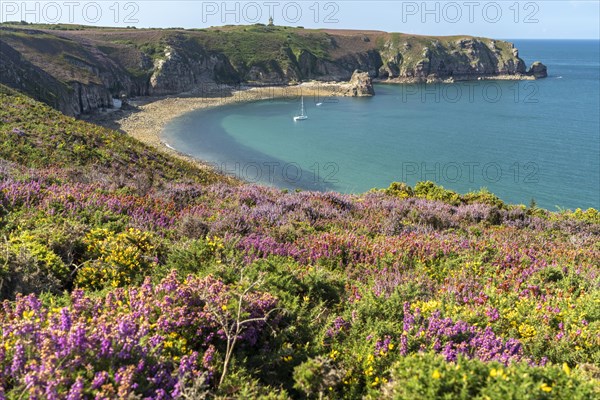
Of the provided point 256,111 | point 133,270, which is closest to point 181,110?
point 256,111

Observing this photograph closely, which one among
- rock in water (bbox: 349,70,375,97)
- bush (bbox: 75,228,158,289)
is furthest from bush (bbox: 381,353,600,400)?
rock in water (bbox: 349,70,375,97)

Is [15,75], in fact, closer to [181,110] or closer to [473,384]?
[181,110]

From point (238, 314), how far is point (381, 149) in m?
61.0

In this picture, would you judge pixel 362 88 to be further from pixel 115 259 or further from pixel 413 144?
pixel 115 259

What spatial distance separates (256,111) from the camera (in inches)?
3612

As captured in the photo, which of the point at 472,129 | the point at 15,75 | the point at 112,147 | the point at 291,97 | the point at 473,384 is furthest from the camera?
the point at 291,97

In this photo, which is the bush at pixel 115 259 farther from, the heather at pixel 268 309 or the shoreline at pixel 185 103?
the shoreline at pixel 185 103

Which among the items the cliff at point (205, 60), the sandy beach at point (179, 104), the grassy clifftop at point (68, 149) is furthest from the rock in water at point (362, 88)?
the grassy clifftop at point (68, 149)

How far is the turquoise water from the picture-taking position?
47938 mm

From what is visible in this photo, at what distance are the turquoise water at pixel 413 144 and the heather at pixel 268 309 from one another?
35.5 meters

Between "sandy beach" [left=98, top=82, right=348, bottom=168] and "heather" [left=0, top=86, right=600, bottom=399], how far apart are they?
42.1m

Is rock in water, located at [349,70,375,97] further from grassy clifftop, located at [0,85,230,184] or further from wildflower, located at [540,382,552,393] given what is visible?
wildflower, located at [540,382,552,393]

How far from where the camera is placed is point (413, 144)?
6625 centimetres

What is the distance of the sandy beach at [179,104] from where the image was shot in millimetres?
63469
